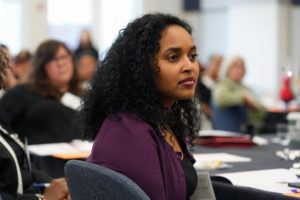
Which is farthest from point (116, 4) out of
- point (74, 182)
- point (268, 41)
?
point (74, 182)

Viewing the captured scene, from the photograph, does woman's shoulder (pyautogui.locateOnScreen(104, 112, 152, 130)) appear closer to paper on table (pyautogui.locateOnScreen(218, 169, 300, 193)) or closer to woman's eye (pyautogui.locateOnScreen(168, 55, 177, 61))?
woman's eye (pyautogui.locateOnScreen(168, 55, 177, 61))

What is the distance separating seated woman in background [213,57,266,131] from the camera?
5.66m

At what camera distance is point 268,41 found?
935 cm

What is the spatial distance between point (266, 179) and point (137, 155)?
2.81 feet

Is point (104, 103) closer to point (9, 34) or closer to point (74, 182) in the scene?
point (74, 182)

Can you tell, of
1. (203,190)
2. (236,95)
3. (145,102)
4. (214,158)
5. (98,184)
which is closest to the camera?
(98,184)

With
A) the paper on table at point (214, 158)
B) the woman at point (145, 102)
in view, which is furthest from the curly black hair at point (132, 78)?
the paper on table at point (214, 158)

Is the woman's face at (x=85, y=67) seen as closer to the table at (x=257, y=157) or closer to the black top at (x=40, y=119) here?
the black top at (x=40, y=119)

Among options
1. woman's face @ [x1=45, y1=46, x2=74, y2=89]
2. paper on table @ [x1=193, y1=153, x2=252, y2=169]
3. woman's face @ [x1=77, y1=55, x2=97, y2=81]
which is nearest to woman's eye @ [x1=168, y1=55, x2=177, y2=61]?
paper on table @ [x1=193, y1=153, x2=252, y2=169]

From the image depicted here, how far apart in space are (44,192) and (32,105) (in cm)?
148

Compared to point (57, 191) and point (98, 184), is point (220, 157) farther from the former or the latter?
point (98, 184)

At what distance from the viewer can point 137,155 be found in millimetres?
1668

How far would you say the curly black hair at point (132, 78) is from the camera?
178 cm

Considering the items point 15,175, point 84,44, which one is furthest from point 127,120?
A: point 84,44
